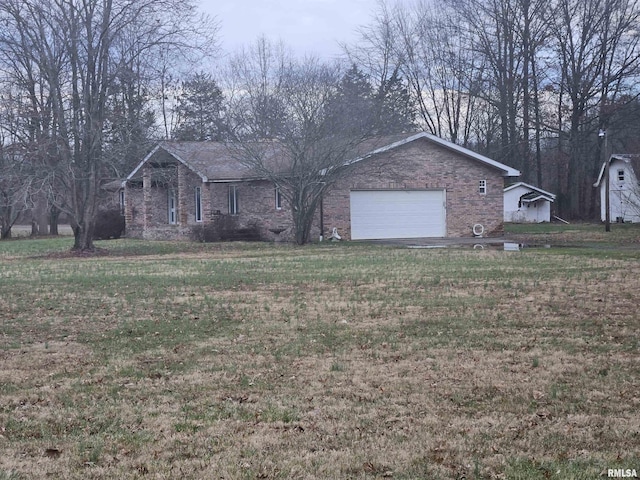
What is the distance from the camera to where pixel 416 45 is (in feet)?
153

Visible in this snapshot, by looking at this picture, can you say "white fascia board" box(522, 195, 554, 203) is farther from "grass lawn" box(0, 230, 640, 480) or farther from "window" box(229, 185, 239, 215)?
"grass lawn" box(0, 230, 640, 480)

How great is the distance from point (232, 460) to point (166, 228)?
103 ft

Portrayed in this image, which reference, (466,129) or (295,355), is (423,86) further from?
(295,355)

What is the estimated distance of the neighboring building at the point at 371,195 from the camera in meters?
31.1

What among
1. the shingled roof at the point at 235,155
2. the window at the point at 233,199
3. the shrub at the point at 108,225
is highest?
the shingled roof at the point at 235,155

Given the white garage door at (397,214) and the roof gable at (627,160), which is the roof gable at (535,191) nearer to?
the roof gable at (627,160)

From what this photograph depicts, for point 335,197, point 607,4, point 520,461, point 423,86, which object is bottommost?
point 520,461

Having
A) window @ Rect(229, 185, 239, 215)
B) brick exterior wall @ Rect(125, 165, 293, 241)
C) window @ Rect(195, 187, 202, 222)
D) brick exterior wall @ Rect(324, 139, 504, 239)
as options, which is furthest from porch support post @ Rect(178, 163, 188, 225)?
brick exterior wall @ Rect(324, 139, 504, 239)

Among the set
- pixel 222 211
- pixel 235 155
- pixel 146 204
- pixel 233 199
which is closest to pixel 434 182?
pixel 235 155

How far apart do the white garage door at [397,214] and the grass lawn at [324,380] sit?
1740cm

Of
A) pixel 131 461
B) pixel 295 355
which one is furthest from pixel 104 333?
pixel 131 461

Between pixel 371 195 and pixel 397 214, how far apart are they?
1391 mm

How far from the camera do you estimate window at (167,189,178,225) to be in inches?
1414

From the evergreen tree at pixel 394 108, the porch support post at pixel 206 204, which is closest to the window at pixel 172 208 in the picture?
the porch support post at pixel 206 204
